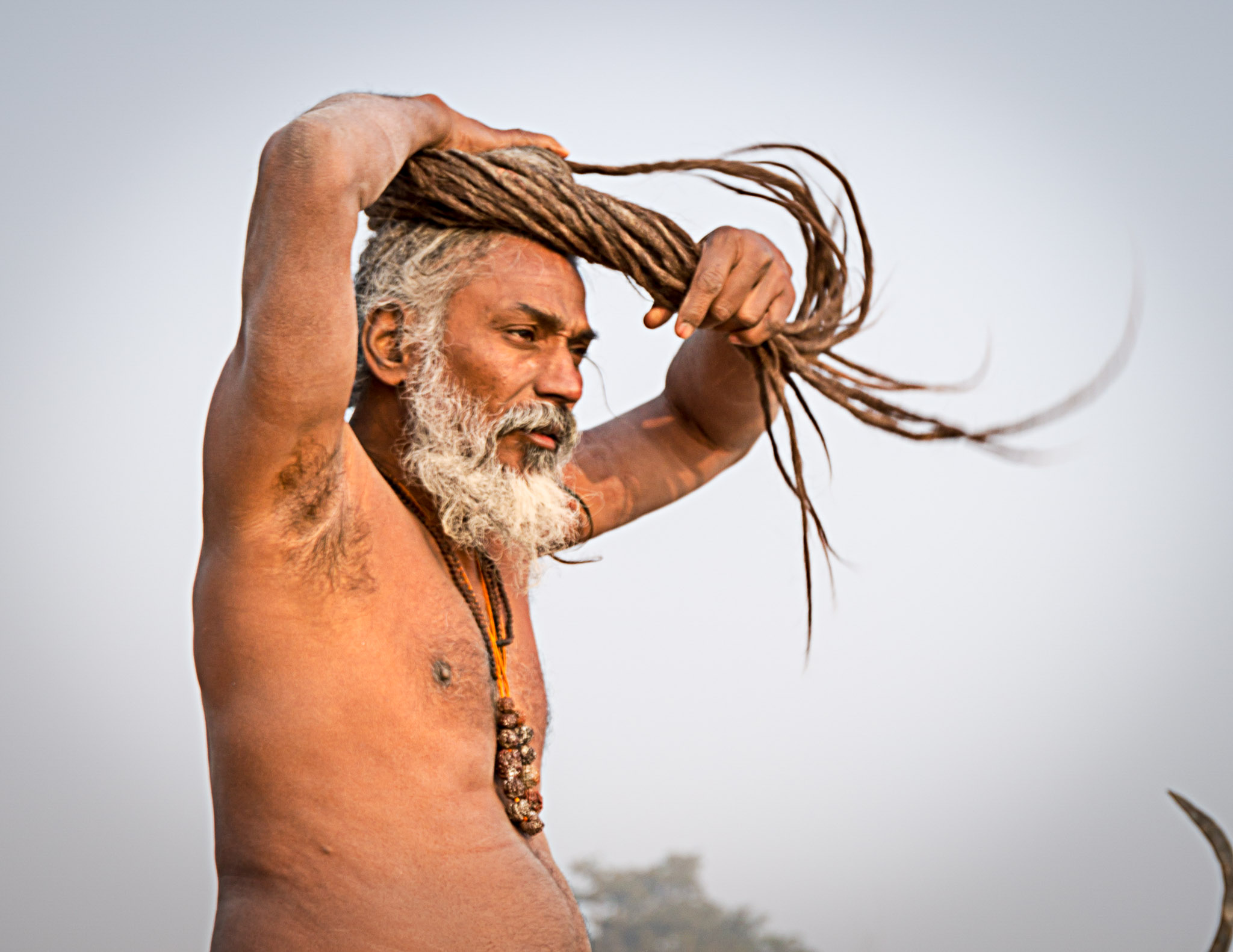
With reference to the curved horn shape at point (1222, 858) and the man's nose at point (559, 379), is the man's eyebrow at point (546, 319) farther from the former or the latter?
the curved horn shape at point (1222, 858)

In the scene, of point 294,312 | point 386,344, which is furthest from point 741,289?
point 294,312

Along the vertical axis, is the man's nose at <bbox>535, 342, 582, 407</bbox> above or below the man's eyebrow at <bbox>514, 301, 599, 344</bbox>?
below

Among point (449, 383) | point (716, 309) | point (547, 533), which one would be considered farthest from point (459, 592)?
point (716, 309)

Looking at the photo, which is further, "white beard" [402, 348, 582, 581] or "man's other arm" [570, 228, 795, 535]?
"man's other arm" [570, 228, 795, 535]

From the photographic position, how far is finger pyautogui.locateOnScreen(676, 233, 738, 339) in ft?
8.29

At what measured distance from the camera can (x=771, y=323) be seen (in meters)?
2.66

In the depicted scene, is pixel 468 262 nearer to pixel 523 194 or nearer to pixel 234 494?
pixel 523 194

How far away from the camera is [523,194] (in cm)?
268

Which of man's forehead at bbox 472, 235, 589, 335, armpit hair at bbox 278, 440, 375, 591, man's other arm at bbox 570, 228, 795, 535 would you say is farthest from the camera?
man's other arm at bbox 570, 228, 795, 535

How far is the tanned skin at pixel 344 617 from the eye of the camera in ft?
7.04

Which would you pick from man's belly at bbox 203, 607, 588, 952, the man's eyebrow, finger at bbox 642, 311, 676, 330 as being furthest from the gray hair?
man's belly at bbox 203, 607, 588, 952

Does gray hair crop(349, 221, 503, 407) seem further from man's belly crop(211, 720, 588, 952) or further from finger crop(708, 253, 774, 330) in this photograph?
man's belly crop(211, 720, 588, 952)

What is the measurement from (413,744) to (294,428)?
661 millimetres

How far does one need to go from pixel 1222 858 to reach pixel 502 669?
142 centimetres
